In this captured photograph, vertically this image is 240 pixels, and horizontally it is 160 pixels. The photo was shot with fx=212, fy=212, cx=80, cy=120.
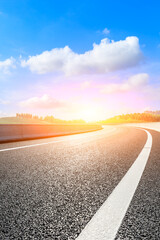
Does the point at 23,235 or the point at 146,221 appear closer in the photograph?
the point at 23,235

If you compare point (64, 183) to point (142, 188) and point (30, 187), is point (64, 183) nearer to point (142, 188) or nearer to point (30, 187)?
point (30, 187)

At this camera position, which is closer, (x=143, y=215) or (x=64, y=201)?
(x=143, y=215)

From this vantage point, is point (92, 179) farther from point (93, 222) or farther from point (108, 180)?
point (93, 222)

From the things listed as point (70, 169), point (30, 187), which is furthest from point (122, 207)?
point (70, 169)

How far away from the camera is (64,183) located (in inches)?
128

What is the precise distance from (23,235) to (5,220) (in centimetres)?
34

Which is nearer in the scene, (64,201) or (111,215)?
(111,215)

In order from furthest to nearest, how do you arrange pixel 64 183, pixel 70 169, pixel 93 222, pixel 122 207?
1. pixel 70 169
2. pixel 64 183
3. pixel 122 207
4. pixel 93 222

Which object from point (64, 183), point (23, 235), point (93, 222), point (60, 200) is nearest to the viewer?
point (23, 235)

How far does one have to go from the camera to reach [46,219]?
6.48 ft

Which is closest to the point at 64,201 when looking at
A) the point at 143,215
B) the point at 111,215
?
the point at 111,215

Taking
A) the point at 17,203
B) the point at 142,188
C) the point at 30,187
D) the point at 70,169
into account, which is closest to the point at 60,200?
the point at 17,203

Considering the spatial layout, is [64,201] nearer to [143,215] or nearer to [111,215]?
[111,215]

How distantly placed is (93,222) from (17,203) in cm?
95
